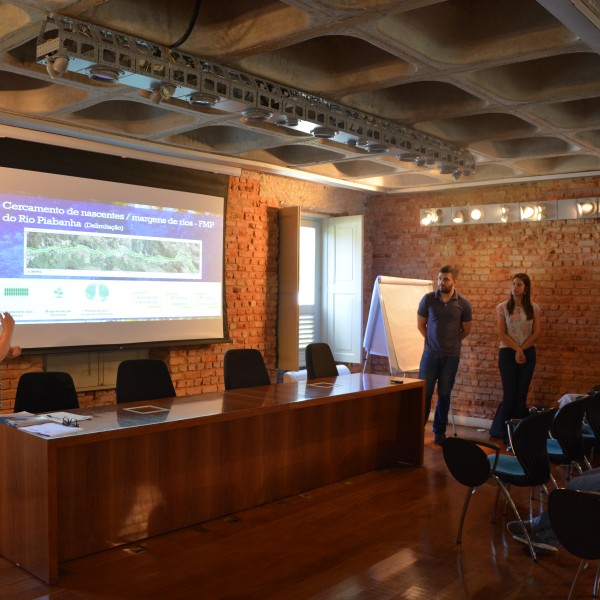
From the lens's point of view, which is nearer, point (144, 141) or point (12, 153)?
point (12, 153)

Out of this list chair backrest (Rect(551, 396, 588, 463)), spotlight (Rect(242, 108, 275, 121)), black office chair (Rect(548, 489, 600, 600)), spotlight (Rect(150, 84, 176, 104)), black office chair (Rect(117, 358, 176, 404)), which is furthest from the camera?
black office chair (Rect(117, 358, 176, 404))

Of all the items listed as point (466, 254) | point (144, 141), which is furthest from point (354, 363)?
point (144, 141)

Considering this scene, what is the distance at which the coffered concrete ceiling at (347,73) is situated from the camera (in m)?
4.04

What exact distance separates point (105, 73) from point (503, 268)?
235 inches

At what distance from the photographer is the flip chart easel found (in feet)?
27.9

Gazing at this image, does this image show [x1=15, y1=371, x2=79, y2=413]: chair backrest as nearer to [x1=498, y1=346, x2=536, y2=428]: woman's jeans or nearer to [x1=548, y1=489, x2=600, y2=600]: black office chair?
[x1=548, y1=489, x2=600, y2=600]: black office chair

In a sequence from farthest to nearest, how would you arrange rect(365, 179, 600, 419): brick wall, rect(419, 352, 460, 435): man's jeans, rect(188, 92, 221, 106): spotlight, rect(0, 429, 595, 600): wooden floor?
rect(365, 179, 600, 419): brick wall
rect(419, 352, 460, 435): man's jeans
rect(188, 92, 221, 106): spotlight
rect(0, 429, 595, 600): wooden floor

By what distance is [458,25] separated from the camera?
176 inches

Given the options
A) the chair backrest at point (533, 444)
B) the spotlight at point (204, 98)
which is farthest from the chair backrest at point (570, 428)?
the spotlight at point (204, 98)

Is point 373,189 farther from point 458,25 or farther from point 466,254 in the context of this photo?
point 458,25

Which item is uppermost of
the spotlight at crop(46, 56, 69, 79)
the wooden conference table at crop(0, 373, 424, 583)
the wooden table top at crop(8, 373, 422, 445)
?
the spotlight at crop(46, 56, 69, 79)

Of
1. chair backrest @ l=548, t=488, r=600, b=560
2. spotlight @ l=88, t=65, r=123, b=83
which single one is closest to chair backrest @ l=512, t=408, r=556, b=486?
chair backrest @ l=548, t=488, r=600, b=560

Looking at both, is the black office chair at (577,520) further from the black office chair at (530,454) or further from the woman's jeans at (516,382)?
the woman's jeans at (516,382)

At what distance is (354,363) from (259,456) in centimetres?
441
